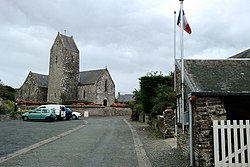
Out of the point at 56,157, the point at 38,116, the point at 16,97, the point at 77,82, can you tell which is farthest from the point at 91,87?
the point at 56,157

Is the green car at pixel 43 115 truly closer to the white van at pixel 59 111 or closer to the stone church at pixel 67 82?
the white van at pixel 59 111

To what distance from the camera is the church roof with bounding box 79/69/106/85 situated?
66.8 meters

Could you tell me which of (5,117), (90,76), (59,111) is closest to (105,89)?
(90,76)

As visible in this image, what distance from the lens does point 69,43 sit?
67.1m

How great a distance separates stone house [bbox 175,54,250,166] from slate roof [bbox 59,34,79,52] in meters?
57.3

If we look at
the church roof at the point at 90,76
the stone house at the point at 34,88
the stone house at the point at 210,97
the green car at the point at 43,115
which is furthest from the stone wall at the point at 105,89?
the stone house at the point at 210,97

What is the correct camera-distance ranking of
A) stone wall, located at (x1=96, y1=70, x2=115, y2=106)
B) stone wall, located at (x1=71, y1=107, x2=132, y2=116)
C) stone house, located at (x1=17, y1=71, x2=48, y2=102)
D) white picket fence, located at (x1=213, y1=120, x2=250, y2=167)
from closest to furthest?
white picket fence, located at (x1=213, y1=120, x2=250, y2=167), stone wall, located at (x1=71, y1=107, x2=132, y2=116), stone wall, located at (x1=96, y1=70, x2=115, y2=106), stone house, located at (x1=17, y1=71, x2=48, y2=102)

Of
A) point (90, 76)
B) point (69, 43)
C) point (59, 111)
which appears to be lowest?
point (59, 111)

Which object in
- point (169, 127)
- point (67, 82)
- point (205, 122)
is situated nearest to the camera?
point (205, 122)

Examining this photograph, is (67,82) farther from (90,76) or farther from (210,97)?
(210,97)

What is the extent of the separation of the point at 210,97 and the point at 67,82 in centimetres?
5882

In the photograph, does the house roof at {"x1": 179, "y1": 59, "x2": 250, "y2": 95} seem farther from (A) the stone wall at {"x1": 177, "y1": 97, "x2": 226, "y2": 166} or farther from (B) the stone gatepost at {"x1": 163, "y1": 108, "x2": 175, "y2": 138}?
(B) the stone gatepost at {"x1": 163, "y1": 108, "x2": 175, "y2": 138}

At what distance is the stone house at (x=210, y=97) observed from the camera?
8156 millimetres

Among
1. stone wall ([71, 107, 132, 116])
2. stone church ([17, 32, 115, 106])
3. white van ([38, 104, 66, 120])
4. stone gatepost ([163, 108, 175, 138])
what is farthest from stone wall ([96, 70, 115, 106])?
stone gatepost ([163, 108, 175, 138])
